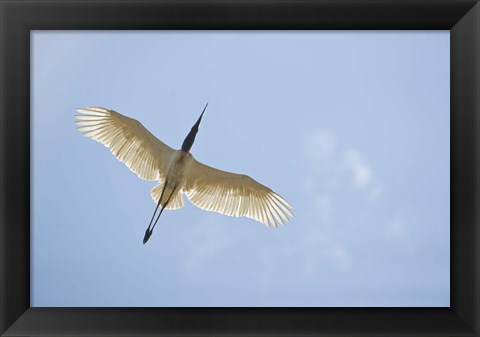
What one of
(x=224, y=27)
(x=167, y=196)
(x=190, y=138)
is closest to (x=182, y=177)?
(x=167, y=196)

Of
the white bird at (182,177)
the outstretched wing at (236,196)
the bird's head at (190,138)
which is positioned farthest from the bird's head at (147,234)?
the bird's head at (190,138)

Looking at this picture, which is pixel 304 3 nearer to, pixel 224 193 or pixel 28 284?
pixel 28 284

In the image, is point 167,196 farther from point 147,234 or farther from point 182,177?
point 147,234

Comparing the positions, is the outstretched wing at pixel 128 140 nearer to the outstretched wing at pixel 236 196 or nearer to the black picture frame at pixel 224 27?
the outstretched wing at pixel 236 196

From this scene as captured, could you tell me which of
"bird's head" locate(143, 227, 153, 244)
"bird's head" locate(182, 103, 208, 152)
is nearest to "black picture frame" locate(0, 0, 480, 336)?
"bird's head" locate(143, 227, 153, 244)

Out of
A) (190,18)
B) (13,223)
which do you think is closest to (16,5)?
(190,18)

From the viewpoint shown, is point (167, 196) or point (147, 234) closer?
point (147, 234)

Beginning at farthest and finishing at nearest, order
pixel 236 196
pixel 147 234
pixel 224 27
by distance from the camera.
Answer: pixel 236 196 → pixel 147 234 → pixel 224 27
